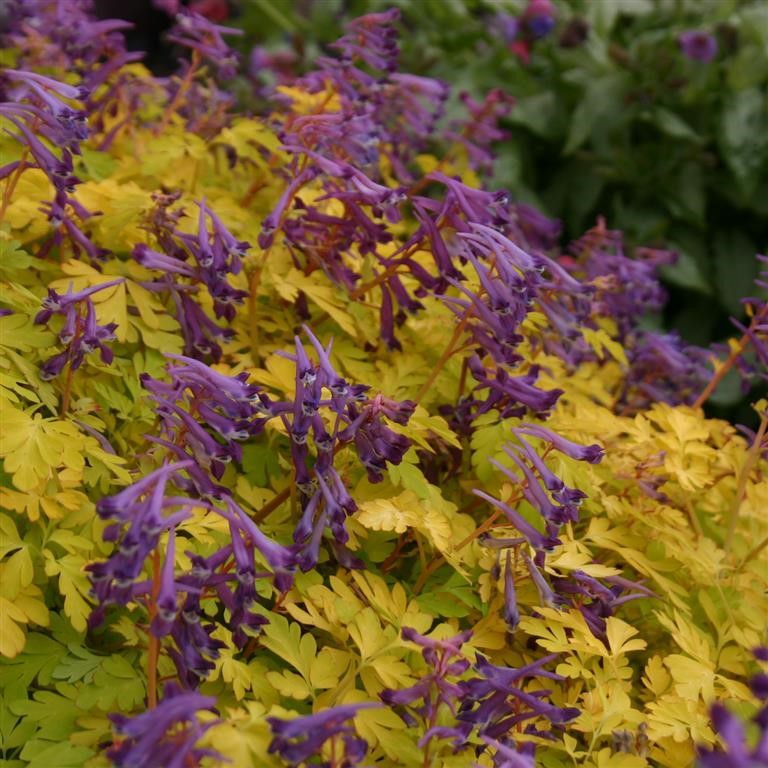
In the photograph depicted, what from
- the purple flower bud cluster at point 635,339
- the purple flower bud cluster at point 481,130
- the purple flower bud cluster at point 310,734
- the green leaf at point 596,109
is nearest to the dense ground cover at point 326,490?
the purple flower bud cluster at point 310,734

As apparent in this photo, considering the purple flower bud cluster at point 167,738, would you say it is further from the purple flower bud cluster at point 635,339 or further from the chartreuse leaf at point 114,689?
the purple flower bud cluster at point 635,339

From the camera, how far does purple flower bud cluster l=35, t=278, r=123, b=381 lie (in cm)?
147

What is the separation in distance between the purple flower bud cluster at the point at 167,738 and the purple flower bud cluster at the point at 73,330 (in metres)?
0.62

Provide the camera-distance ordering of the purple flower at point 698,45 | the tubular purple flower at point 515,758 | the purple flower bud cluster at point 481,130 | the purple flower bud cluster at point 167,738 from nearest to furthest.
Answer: the purple flower bud cluster at point 167,738, the tubular purple flower at point 515,758, the purple flower bud cluster at point 481,130, the purple flower at point 698,45

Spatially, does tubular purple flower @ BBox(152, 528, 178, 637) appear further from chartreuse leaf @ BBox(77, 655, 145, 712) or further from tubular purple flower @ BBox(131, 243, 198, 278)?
tubular purple flower @ BBox(131, 243, 198, 278)

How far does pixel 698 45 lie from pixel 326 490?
3.00 meters

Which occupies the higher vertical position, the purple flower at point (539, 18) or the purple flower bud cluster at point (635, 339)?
the purple flower at point (539, 18)

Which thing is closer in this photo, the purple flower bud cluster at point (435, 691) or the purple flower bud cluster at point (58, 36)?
the purple flower bud cluster at point (435, 691)

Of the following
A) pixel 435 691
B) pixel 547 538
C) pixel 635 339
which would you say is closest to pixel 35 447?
pixel 435 691

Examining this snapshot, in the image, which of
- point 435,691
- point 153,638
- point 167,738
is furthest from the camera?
point 435,691

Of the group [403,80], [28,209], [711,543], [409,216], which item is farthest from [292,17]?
[711,543]

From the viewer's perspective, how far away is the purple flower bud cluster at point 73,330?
1469 millimetres

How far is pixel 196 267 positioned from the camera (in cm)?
166

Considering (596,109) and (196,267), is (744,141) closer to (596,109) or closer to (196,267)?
(596,109)
